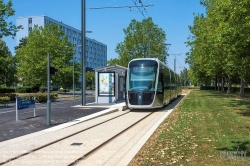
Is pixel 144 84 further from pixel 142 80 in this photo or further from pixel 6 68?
pixel 6 68

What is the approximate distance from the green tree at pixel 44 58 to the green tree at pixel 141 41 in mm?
9477

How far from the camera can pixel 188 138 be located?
30.5ft

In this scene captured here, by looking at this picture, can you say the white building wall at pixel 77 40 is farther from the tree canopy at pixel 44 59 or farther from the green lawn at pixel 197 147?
the green lawn at pixel 197 147

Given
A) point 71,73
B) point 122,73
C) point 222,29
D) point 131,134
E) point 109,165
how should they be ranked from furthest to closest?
point 71,73 < point 122,73 < point 222,29 < point 131,134 < point 109,165

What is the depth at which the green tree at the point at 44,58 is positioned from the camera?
4659 centimetres

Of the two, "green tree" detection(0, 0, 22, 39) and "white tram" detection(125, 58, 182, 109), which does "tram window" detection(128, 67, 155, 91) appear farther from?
"green tree" detection(0, 0, 22, 39)

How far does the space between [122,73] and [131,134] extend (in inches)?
672

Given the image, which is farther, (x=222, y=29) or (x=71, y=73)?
(x=71, y=73)

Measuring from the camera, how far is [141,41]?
52750 millimetres

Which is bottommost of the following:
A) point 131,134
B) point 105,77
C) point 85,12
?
point 131,134

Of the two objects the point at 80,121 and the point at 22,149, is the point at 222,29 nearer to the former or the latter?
the point at 80,121

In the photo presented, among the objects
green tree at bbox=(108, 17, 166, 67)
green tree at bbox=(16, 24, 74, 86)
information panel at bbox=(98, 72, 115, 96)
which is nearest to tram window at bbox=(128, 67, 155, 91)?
information panel at bbox=(98, 72, 115, 96)

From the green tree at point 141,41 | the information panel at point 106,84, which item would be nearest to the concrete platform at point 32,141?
the information panel at point 106,84

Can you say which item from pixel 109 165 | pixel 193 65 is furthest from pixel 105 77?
pixel 193 65
